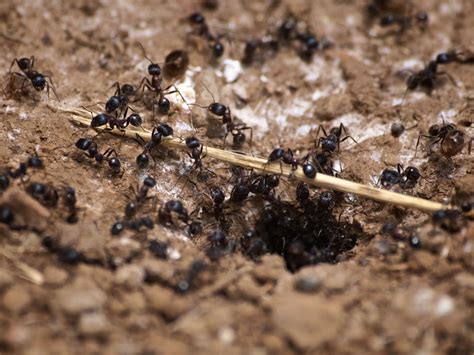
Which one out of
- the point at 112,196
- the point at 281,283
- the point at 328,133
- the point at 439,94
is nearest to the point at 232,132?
the point at 328,133

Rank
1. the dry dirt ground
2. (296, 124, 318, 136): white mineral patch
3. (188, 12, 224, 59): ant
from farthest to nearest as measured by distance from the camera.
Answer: (188, 12, 224, 59): ant → (296, 124, 318, 136): white mineral patch → the dry dirt ground

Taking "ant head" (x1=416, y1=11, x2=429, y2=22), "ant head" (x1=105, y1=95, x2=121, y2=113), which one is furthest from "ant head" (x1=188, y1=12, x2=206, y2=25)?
"ant head" (x1=416, y1=11, x2=429, y2=22)

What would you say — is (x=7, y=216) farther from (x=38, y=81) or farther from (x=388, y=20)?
(x=388, y=20)

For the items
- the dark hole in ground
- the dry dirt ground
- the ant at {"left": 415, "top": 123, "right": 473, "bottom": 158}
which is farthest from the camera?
the dark hole in ground

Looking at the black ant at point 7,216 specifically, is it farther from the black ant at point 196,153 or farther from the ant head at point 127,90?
the ant head at point 127,90

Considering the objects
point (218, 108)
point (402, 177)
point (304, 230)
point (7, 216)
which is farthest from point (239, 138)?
point (7, 216)

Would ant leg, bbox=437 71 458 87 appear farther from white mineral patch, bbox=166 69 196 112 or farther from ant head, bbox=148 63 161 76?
ant head, bbox=148 63 161 76

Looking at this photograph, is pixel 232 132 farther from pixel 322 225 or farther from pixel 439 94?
pixel 439 94
